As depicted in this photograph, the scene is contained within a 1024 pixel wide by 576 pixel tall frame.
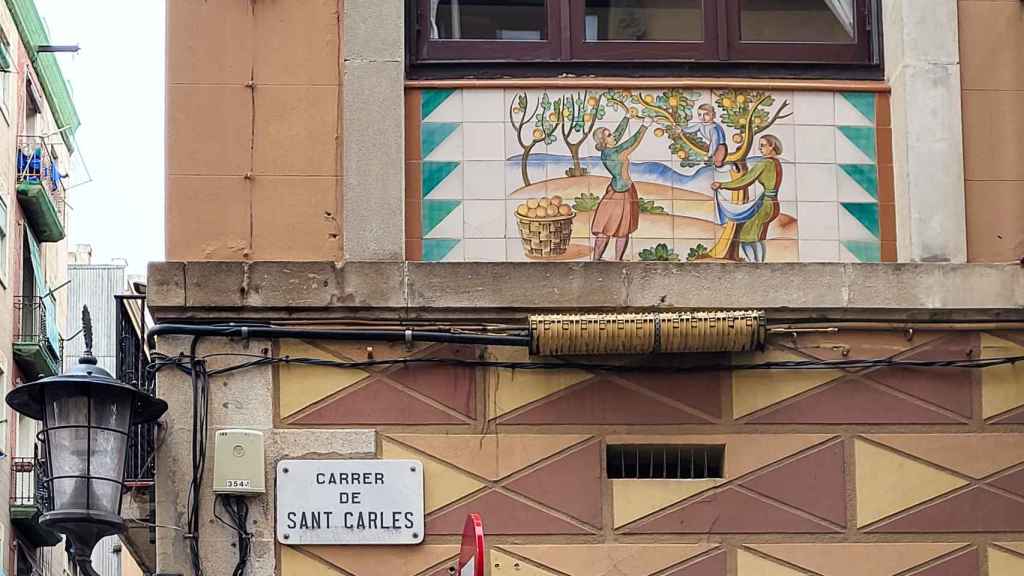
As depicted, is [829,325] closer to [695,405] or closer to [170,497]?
[695,405]

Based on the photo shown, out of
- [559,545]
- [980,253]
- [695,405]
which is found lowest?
[559,545]

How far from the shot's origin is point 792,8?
37.6 ft

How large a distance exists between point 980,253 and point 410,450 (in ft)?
10.3

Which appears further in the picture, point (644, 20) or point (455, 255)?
point (644, 20)

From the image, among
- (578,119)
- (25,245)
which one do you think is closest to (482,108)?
(578,119)

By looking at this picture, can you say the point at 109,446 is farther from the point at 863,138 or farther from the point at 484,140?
the point at 863,138

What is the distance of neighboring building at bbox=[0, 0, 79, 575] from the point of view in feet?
139

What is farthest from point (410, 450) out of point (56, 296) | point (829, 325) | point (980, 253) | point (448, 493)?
point (56, 296)

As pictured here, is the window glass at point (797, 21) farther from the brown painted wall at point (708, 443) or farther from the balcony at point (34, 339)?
the balcony at point (34, 339)

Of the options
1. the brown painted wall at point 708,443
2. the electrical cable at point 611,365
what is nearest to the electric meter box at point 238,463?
the brown painted wall at point 708,443

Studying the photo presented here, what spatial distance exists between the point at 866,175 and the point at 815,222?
0.39 metres

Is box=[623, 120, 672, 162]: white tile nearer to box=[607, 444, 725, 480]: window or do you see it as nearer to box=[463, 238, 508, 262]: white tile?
box=[463, 238, 508, 262]: white tile

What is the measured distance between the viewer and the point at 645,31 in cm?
1134

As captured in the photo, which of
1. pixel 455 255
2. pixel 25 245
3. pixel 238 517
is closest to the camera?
pixel 238 517
